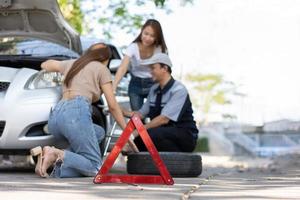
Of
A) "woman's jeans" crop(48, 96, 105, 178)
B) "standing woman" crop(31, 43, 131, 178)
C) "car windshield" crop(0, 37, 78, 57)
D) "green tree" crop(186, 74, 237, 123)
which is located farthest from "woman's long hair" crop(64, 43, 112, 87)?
"green tree" crop(186, 74, 237, 123)

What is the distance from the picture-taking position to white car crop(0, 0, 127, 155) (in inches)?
294

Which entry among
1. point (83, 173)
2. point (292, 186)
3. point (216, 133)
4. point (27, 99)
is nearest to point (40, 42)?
point (27, 99)

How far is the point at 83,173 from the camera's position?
6.98 metres

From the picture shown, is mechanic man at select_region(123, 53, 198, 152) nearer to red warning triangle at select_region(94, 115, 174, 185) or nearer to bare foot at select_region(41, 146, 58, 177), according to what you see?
bare foot at select_region(41, 146, 58, 177)

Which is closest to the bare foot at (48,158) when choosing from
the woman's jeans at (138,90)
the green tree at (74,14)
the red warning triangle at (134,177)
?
the red warning triangle at (134,177)

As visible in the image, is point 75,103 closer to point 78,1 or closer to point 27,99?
point 27,99

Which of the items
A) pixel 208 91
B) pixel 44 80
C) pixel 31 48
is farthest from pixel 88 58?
pixel 208 91

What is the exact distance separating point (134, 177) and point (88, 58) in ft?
5.43

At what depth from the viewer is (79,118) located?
22.8ft

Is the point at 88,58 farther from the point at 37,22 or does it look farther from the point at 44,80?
the point at 37,22

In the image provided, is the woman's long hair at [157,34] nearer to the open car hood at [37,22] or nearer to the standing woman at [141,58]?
the standing woman at [141,58]

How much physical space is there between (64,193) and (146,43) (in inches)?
129

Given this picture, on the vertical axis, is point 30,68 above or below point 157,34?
below

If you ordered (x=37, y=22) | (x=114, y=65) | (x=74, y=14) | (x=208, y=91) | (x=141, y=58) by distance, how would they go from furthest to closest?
(x=208, y=91), (x=74, y=14), (x=37, y=22), (x=114, y=65), (x=141, y=58)
